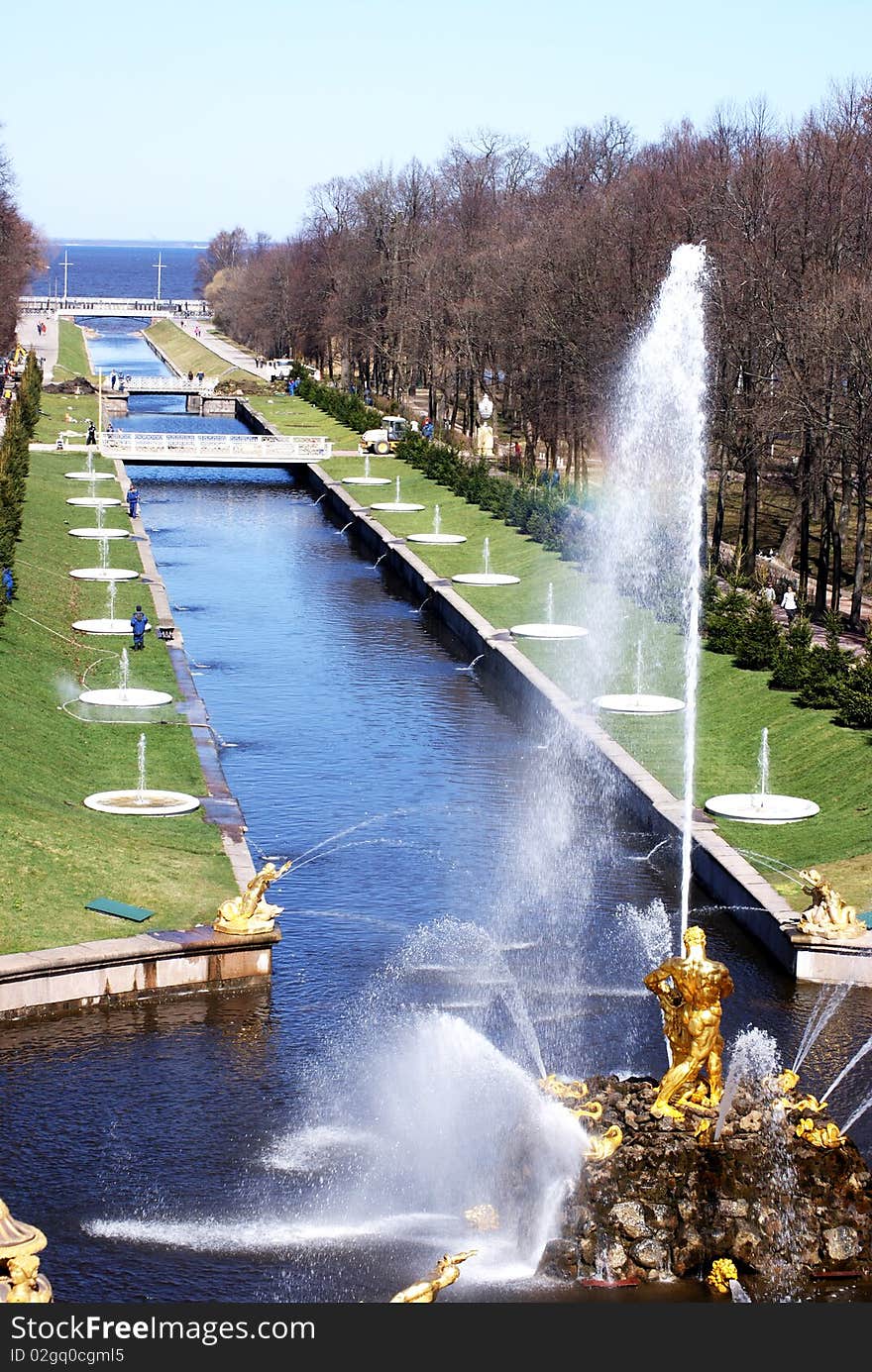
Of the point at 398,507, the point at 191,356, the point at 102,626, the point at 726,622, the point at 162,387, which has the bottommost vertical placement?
the point at 102,626

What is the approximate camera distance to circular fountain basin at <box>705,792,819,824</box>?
32438 millimetres

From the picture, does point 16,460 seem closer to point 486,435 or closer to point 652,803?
point 486,435

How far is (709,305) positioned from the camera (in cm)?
5859

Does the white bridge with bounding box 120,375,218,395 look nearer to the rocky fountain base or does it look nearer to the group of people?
the group of people

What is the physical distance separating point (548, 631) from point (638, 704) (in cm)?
755

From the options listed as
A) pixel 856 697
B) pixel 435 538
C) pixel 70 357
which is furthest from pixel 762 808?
pixel 70 357

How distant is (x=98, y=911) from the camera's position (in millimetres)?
26688

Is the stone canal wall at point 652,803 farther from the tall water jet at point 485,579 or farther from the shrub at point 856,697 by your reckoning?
the shrub at point 856,697

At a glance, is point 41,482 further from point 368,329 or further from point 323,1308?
point 323,1308

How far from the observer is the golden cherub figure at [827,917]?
26.5 meters

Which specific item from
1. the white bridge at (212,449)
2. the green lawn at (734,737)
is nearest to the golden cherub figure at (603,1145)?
the green lawn at (734,737)

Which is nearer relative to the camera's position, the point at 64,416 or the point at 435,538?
the point at 435,538

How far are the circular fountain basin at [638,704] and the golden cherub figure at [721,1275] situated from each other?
22.2 m

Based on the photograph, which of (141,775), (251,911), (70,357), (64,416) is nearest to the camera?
(251,911)
